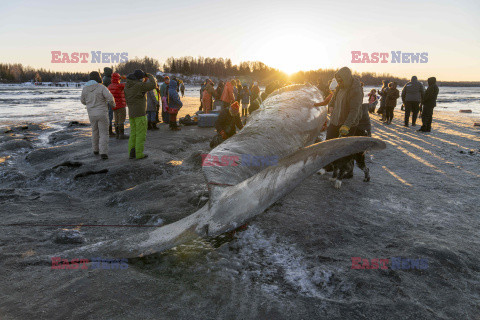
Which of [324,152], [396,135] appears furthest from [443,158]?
[324,152]

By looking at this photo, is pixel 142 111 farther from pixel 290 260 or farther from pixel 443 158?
pixel 443 158

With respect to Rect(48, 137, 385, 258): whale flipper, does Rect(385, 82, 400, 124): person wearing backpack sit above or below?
above

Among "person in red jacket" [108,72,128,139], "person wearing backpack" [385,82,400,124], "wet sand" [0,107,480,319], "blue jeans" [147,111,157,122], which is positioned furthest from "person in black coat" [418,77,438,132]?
"person in red jacket" [108,72,128,139]

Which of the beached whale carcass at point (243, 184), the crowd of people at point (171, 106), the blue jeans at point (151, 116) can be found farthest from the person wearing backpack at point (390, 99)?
the blue jeans at point (151, 116)

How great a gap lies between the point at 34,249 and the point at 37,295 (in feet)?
2.91

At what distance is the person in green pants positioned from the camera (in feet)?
20.8

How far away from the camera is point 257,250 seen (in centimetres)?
287

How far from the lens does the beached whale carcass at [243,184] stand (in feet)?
8.23

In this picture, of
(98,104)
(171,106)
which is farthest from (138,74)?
(171,106)

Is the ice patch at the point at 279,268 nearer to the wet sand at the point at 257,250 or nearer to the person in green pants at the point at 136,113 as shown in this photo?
the wet sand at the point at 257,250

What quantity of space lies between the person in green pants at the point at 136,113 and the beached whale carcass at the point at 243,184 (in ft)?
11.3

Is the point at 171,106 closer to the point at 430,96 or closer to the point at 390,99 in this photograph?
the point at 390,99

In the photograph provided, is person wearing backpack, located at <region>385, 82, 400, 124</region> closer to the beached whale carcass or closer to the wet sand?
the wet sand

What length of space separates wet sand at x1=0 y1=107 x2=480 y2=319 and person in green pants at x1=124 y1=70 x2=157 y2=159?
78cm
